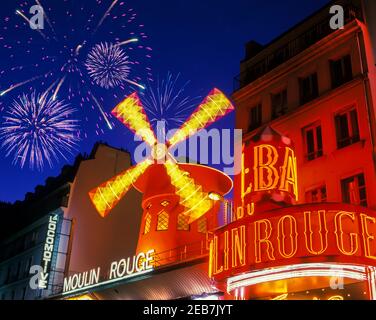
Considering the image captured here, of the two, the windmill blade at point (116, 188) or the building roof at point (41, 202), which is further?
the building roof at point (41, 202)

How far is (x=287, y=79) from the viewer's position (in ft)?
39.4

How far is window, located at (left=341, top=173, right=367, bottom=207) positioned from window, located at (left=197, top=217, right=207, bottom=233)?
5.92 meters

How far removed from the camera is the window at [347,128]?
9992 millimetres

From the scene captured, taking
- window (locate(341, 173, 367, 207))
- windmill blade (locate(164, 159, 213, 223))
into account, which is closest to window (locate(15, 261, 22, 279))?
windmill blade (locate(164, 159, 213, 223))

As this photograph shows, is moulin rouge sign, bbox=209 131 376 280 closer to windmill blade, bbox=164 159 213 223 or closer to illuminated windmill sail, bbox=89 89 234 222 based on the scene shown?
illuminated windmill sail, bbox=89 89 234 222

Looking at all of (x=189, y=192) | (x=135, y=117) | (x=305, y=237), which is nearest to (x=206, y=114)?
(x=189, y=192)

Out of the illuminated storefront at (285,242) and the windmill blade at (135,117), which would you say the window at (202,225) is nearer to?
the windmill blade at (135,117)

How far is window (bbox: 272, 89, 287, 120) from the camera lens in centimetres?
1197

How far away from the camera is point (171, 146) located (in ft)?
48.5

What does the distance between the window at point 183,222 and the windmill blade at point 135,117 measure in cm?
217

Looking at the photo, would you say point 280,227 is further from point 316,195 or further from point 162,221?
point 162,221

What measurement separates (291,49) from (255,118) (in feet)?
5.86

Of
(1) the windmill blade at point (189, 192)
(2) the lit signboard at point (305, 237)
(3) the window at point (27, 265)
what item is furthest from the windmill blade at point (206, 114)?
(3) the window at point (27, 265)
